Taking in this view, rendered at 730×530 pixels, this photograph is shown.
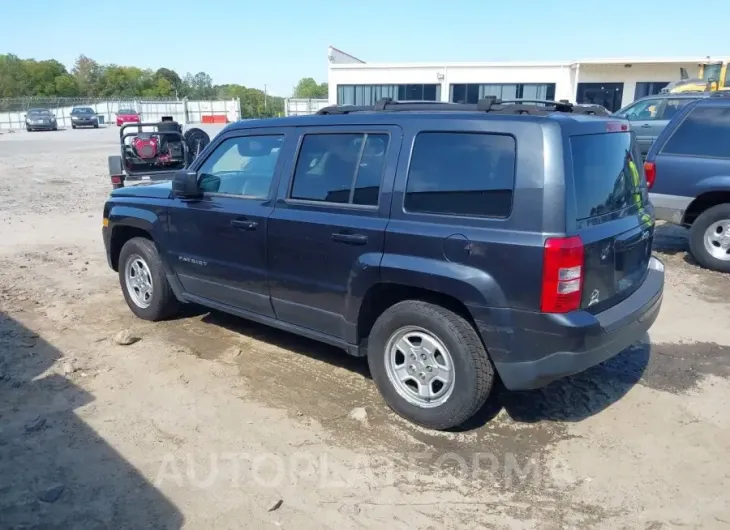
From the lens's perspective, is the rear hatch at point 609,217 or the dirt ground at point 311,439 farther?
the rear hatch at point 609,217

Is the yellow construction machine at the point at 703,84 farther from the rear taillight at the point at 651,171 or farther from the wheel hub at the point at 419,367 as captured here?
the wheel hub at the point at 419,367

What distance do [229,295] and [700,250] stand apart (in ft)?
19.4

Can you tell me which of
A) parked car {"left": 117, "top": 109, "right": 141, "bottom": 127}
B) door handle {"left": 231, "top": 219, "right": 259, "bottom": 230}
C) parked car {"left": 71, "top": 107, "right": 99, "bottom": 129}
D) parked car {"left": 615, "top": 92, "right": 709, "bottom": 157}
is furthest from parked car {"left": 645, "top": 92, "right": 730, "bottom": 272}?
parked car {"left": 71, "top": 107, "right": 99, "bottom": 129}

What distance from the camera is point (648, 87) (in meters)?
31.2

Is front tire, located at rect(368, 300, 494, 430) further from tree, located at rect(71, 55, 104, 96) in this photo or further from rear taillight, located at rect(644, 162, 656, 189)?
tree, located at rect(71, 55, 104, 96)

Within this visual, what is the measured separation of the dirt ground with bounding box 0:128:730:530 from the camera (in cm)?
316

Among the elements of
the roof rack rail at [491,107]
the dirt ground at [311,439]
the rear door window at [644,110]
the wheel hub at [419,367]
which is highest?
the rear door window at [644,110]

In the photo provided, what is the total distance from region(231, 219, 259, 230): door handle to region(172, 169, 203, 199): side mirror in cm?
51

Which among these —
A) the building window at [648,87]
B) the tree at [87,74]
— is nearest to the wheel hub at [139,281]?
the building window at [648,87]

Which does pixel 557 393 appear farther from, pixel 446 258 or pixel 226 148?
pixel 226 148

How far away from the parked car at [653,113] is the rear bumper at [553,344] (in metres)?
9.95

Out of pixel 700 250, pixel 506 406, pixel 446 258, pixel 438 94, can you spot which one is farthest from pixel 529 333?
pixel 438 94

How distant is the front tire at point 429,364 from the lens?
143 inches

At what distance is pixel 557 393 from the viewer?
4398 millimetres
